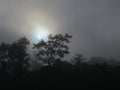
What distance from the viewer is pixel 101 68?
62062mm

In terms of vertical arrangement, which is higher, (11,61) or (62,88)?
(11,61)

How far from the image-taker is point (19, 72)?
7019 cm

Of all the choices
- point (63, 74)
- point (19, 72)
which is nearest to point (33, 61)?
point (19, 72)

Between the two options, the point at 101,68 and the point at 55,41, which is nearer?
the point at 101,68

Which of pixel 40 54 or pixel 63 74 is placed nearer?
pixel 63 74

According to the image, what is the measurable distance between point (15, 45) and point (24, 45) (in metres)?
3.43

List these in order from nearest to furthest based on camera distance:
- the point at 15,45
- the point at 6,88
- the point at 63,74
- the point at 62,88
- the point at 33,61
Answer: the point at 62,88
the point at 6,88
the point at 63,74
the point at 15,45
the point at 33,61

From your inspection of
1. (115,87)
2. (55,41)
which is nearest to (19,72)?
(55,41)

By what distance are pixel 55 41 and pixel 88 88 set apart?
34360 mm

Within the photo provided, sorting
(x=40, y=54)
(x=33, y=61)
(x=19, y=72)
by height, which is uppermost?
(x=33, y=61)

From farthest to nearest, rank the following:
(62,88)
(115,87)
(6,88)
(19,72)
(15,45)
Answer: (15,45) → (19,72) → (6,88) → (62,88) → (115,87)

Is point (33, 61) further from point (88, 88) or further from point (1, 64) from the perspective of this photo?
point (88, 88)

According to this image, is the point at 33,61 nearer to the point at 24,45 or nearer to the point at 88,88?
the point at 24,45

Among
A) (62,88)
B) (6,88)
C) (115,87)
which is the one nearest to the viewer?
(115,87)
